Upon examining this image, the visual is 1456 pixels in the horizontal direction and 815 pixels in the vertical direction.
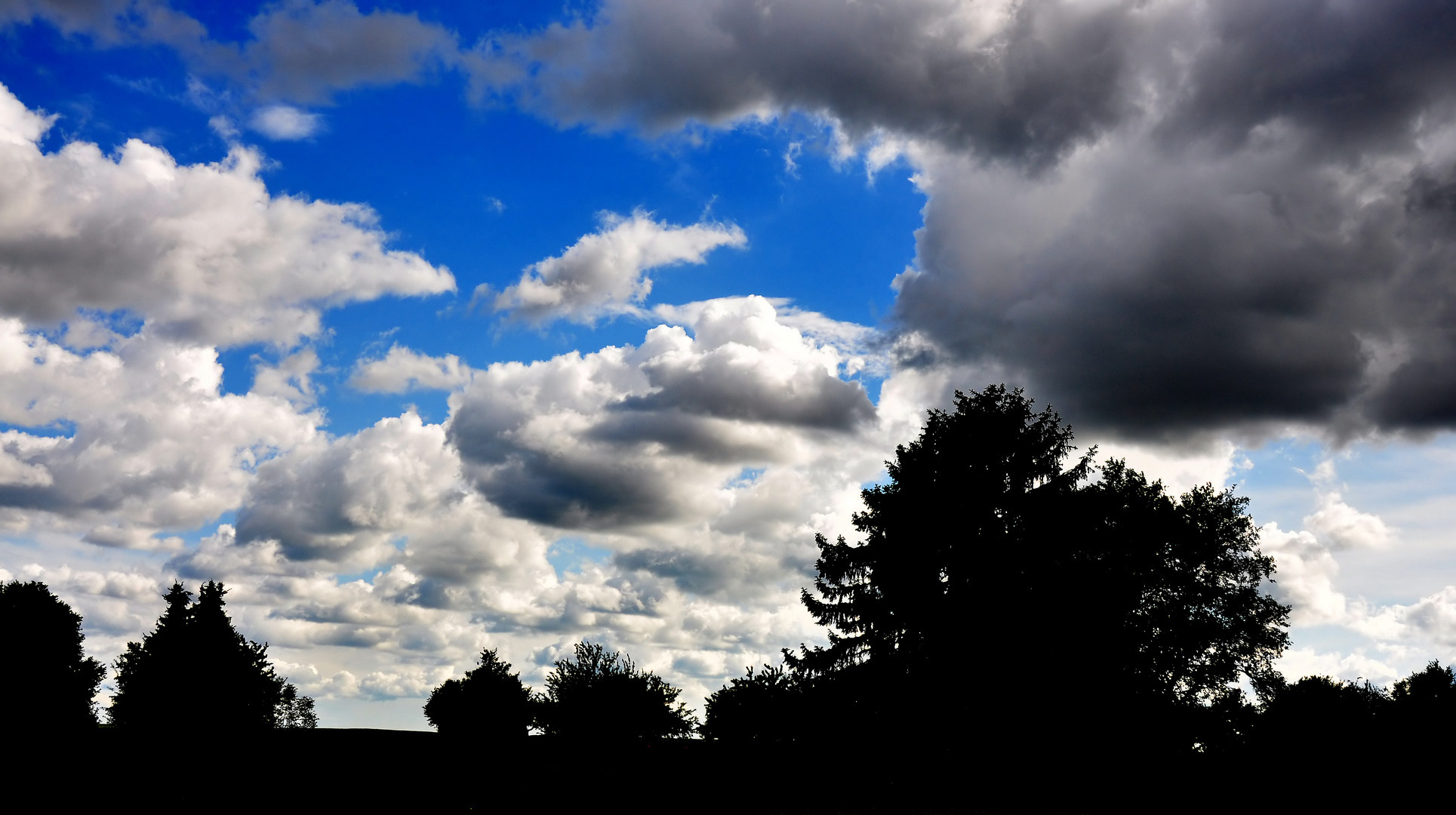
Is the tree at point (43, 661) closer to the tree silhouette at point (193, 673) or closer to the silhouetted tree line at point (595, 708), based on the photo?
the tree silhouette at point (193, 673)

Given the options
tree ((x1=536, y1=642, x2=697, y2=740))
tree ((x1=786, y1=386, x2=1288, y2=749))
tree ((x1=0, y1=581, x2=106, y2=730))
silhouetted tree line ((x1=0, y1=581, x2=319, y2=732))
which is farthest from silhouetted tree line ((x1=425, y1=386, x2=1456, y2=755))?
tree ((x1=0, y1=581, x2=106, y2=730))

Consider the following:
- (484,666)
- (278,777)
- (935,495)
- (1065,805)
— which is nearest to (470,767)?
(278,777)

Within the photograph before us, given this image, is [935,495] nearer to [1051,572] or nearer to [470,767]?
[1051,572]

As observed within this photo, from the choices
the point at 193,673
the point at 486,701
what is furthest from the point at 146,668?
the point at 486,701

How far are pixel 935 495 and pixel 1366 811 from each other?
1670 cm

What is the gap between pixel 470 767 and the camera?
21109 mm

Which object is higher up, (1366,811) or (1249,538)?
(1249,538)

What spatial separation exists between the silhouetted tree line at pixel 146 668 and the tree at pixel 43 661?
0.06 m

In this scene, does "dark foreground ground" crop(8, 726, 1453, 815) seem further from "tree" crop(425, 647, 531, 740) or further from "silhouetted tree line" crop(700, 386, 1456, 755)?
"tree" crop(425, 647, 531, 740)

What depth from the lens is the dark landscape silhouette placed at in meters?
24.5

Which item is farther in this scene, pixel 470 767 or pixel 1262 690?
pixel 1262 690

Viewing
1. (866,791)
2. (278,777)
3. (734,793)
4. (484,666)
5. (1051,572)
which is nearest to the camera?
(278,777)

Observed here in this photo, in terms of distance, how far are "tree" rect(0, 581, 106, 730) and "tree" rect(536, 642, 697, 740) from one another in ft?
95.1

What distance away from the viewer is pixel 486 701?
8244cm
